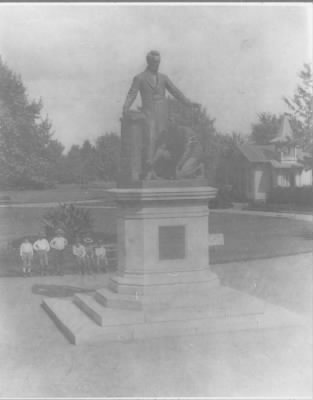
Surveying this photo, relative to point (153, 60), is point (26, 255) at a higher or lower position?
lower

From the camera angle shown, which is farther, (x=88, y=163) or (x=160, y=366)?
(x=88, y=163)

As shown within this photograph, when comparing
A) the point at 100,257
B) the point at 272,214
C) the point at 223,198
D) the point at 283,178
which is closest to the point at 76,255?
the point at 100,257

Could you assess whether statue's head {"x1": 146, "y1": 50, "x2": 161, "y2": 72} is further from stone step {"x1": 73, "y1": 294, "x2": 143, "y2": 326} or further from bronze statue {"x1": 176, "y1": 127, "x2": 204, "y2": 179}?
stone step {"x1": 73, "y1": 294, "x2": 143, "y2": 326}

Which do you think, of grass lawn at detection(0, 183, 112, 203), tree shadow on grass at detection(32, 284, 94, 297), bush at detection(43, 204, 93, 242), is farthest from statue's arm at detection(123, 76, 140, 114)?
grass lawn at detection(0, 183, 112, 203)

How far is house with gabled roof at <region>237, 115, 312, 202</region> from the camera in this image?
2297cm

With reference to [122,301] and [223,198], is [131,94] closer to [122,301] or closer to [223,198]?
[122,301]

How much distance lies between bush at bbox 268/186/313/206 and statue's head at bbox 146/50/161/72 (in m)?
12.8

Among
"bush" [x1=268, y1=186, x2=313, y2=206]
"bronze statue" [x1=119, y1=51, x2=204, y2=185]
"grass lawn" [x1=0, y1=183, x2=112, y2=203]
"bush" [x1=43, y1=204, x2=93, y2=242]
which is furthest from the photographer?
"bush" [x1=268, y1=186, x2=313, y2=206]

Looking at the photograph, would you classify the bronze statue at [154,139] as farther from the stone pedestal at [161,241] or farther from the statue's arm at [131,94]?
the stone pedestal at [161,241]

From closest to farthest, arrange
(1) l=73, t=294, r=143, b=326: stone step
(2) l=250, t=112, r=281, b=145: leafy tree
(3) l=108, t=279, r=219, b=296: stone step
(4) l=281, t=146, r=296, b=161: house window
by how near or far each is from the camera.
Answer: (1) l=73, t=294, r=143, b=326: stone step, (3) l=108, t=279, r=219, b=296: stone step, (4) l=281, t=146, r=296, b=161: house window, (2) l=250, t=112, r=281, b=145: leafy tree

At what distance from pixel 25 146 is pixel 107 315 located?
474 inches

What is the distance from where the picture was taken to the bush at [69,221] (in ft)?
47.3

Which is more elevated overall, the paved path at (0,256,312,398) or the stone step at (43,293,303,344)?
the stone step at (43,293,303,344)

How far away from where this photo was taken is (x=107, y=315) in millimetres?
7238
